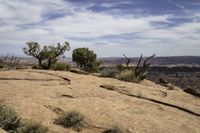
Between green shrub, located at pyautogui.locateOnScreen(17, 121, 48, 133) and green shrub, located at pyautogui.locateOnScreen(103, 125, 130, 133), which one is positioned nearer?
green shrub, located at pyautogui.locateOnScreen(17, 121, 48, 133)

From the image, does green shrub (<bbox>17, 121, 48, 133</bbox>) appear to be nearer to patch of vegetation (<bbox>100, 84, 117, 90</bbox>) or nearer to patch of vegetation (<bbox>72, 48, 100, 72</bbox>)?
patch of vegetation (<bbox>100, 84, 117, 90</bbox>)

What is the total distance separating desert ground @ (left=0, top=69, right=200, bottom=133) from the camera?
41.0 ft

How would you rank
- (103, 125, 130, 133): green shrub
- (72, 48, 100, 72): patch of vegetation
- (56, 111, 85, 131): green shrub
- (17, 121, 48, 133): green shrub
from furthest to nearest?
(72, 48, 100, 72): patch of vegetation, (56, 111, 85, 131): green shrub, (103, 125, 130, 133): green shrub, (17, 121, 48, 133): green shrub

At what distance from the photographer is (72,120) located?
1172 cm

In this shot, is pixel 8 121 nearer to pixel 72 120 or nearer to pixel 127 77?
pixel 72 120

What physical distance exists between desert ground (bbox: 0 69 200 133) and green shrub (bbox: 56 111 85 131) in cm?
21

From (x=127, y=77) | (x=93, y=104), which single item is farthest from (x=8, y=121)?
(x=127, y=77)

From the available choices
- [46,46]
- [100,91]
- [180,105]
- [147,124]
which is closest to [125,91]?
[100,91]

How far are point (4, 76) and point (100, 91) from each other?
5.05 meters

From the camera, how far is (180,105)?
1717 cm

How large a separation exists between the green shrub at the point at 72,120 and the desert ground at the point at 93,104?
0.21m

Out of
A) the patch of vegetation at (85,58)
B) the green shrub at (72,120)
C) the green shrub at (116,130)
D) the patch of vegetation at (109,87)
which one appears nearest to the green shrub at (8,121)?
the green shrub at (72,120)

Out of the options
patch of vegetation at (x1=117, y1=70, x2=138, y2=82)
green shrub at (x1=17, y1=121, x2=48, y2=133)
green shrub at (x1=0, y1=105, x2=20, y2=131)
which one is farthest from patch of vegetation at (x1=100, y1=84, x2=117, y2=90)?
green shrub at (x1=17, y1=121, x2=48, y2=133)

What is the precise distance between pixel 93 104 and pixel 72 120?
273cm
